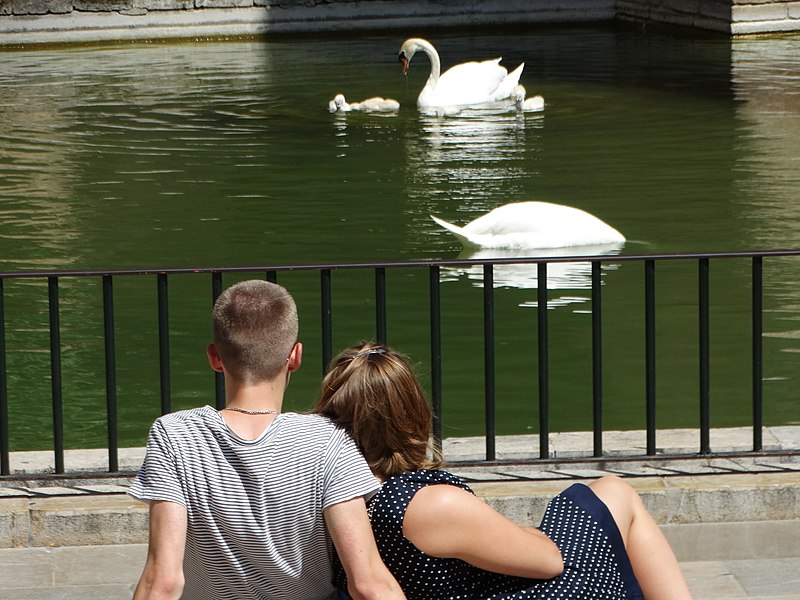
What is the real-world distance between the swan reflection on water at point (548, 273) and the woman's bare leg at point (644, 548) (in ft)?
17.3

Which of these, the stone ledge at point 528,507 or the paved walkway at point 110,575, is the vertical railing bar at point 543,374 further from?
the paved walkway at point 110,575

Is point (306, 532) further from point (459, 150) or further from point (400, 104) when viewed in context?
point (400, 104)

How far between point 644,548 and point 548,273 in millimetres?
6217

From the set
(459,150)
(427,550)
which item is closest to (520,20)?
(459,150)

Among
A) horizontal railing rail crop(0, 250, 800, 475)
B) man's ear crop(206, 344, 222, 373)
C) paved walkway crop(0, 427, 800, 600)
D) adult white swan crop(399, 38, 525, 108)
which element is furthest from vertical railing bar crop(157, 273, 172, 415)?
adult white swan crop(399, 38, 525, 108)

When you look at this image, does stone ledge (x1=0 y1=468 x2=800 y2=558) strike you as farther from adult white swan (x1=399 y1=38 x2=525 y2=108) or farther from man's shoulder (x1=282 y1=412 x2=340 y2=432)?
adult white swan (x1=399 y1=38 x2=525 y2=108)

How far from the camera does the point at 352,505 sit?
9.99 feet

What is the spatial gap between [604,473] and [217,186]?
882 cm

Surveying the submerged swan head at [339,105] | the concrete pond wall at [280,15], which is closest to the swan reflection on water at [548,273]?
the submerged swan head at [339,105]

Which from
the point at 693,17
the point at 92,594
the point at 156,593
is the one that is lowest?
the point at 92,594

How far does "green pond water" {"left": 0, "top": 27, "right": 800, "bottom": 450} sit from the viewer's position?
7.61 metres

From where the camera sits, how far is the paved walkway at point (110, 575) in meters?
4.40

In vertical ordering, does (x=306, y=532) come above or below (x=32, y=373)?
above

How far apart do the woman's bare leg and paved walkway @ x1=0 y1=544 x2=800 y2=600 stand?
74 cm
